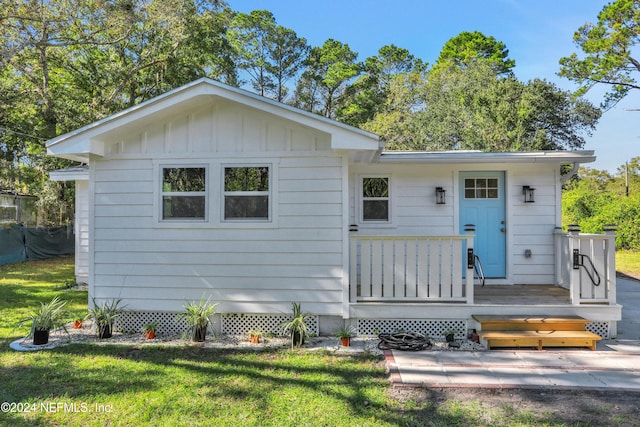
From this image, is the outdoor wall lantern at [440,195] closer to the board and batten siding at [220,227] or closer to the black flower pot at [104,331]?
the board and batten siding at [220,227]

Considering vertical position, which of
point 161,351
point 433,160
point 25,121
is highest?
point 25,121

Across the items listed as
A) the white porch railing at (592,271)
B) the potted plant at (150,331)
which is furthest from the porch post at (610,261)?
the potted plant at (150,331)

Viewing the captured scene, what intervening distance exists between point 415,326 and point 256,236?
255cm

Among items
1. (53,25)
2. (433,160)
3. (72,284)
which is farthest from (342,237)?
(53,25)

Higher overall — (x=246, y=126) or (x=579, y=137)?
(x=579, y=137)

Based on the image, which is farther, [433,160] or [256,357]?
[433,160]

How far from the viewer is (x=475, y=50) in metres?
27.0

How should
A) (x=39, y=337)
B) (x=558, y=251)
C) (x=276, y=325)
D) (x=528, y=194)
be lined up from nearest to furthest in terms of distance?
(x=39, y=337), (x=276, y=325), (x=558, y=251), (x=528, y=194)

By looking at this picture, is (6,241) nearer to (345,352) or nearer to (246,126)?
(246,126)

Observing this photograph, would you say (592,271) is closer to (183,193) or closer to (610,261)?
(610,261)

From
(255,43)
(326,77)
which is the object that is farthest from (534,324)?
(255,43)

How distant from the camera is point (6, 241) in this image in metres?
13.4

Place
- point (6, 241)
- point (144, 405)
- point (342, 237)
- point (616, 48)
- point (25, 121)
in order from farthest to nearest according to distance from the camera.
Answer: point (616, 48) → point (25, 121) → point (6, 241) → point (342, 237) → point (144, 405)

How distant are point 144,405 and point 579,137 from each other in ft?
75.8
